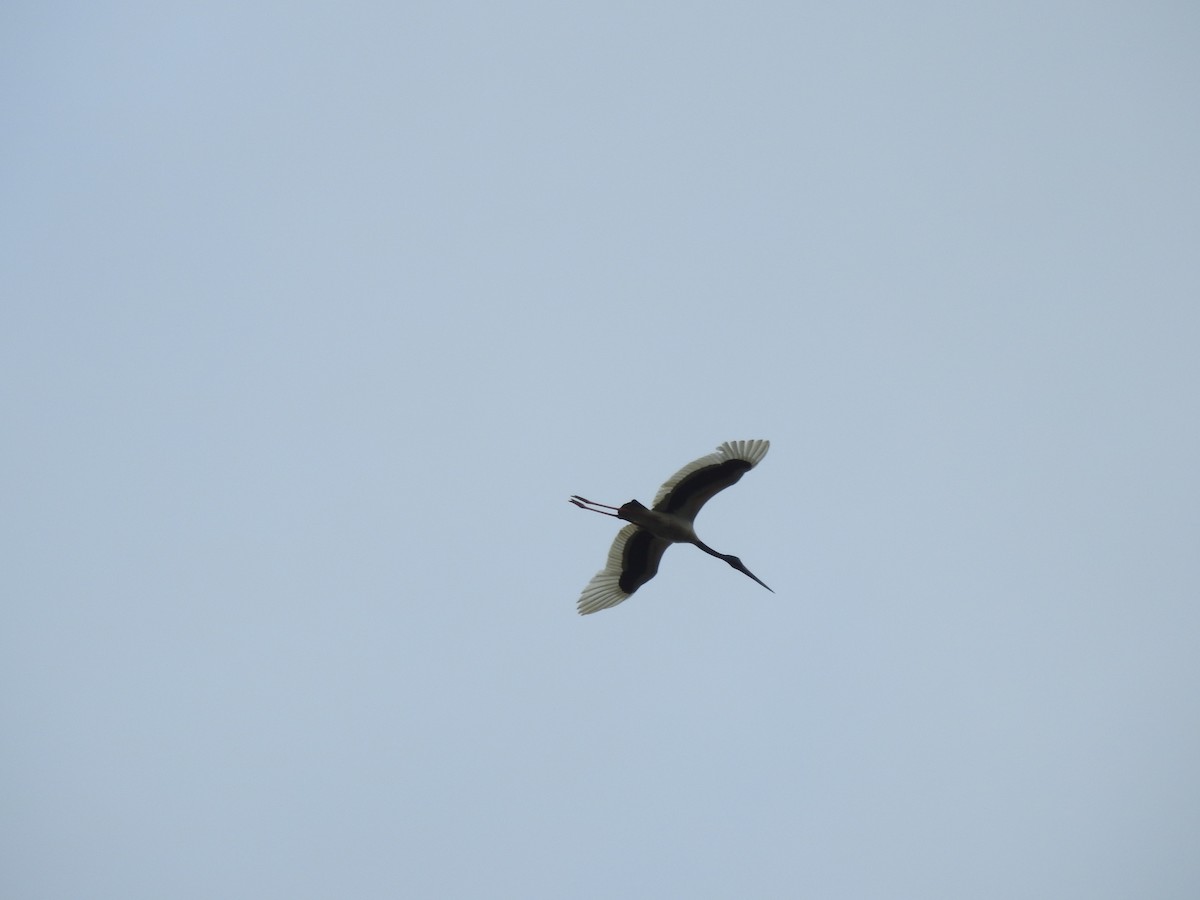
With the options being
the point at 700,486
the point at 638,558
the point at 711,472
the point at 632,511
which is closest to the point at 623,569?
the point at 638,558

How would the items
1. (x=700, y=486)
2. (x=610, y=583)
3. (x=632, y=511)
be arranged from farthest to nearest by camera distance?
(x=610, y=583) → (x=700, y=486) → (x=632, y=511)

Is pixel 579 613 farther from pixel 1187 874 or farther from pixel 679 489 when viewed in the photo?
pixel 1187 874

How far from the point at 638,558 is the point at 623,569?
0.31m

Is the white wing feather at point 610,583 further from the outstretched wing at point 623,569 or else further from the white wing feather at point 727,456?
the white wing feather at point 727,456

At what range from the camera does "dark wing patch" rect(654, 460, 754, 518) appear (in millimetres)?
16516

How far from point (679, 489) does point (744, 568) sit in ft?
8.02

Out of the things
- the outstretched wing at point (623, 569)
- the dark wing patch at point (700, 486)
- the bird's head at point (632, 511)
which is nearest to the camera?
the bird's head at point (632, 511)

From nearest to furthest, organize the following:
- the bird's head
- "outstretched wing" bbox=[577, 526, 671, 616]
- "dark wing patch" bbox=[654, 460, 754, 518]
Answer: the bird's head → "dark wing patch" bbox=[654, 460, 754, 518] → "outstretched wing" bbox=[577, 526, 671, 616]

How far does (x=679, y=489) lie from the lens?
652 inches

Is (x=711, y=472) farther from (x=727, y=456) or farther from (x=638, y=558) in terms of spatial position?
(x=638, y=558)

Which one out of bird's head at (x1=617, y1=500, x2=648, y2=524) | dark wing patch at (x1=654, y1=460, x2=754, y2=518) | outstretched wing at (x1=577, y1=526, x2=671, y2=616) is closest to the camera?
bird's head at (x1=617, y1=500, x2=648, y2=524)

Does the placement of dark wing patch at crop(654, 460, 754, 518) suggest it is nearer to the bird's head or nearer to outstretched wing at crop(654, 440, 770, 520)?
outstretched wing at crop(654, 440, 770, 520)

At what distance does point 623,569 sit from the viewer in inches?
683

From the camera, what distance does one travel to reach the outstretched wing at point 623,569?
17281 millimetres
